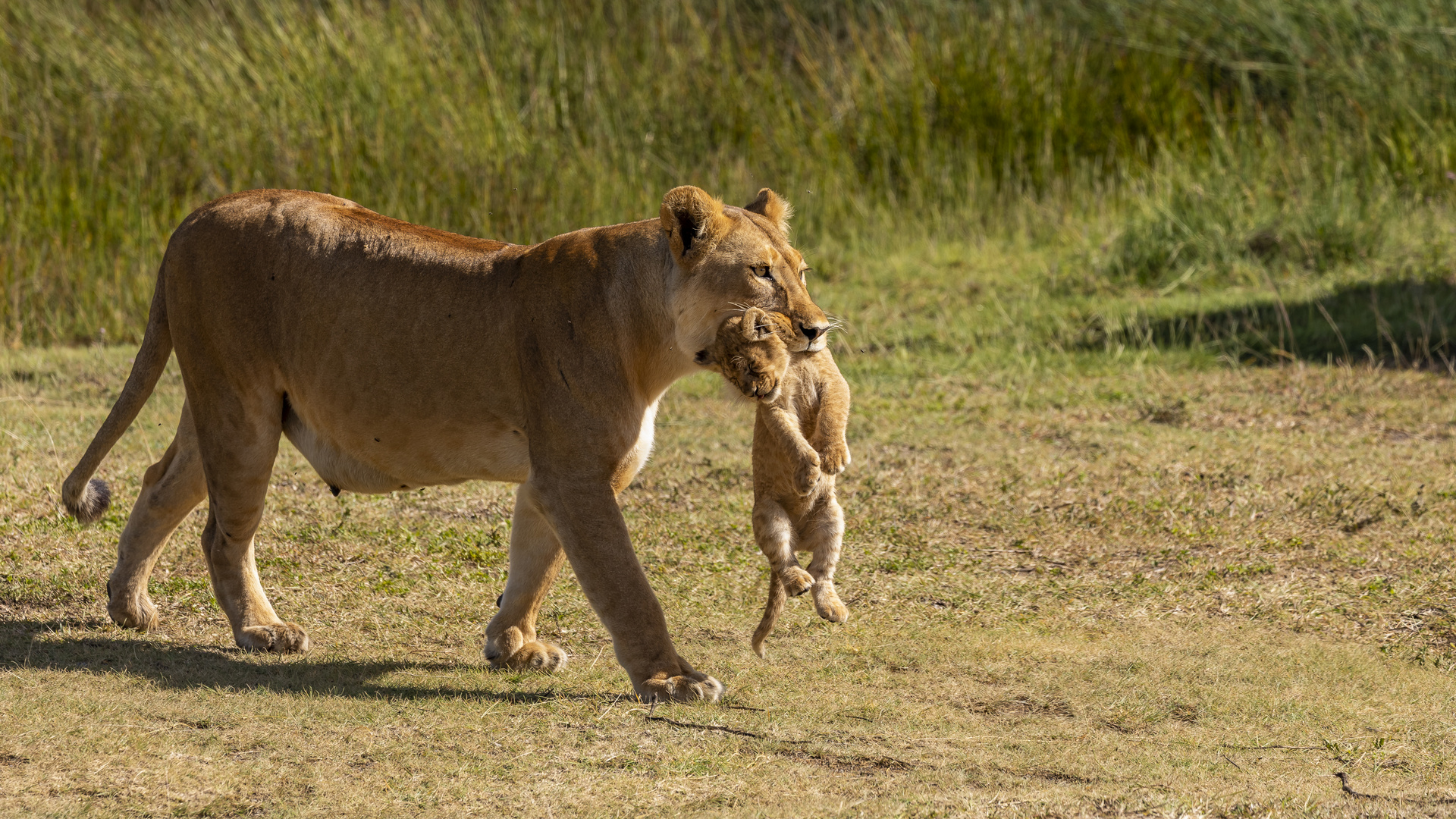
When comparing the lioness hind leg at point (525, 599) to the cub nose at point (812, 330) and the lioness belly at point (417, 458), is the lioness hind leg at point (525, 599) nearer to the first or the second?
the lioness belly at point (417, 458)

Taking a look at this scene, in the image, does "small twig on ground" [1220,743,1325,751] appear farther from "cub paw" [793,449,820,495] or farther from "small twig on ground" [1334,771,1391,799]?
"cub paw" [793,449,820,495]

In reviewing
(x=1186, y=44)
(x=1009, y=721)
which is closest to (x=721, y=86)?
(x=1186, y=44)

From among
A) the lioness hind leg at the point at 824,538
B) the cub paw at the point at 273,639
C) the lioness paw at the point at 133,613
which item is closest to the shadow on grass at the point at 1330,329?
the lioness hind leg at the point at 824,538

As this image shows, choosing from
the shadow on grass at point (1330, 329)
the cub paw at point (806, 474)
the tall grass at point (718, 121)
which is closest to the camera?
the cub paw at point (806, 474)

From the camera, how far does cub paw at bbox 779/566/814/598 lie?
14.7 ft

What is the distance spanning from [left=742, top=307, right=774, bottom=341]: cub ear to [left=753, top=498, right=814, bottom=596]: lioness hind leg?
706mm

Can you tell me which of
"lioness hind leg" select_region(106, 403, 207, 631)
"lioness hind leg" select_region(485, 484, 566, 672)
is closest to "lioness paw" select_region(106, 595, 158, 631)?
"lioness hind leg" select_region(106, 403, 207, 631)

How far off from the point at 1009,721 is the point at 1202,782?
706 millimetres

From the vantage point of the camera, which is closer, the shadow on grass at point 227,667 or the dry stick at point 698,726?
the dry stick at point 698,726

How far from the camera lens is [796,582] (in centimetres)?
448

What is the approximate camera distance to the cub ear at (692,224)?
4445 millimetres

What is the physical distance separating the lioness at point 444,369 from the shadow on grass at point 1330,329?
5.87m

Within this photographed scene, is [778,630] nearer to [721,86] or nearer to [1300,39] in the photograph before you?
[721,86]

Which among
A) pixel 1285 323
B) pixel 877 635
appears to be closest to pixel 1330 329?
pixel 1285 323
